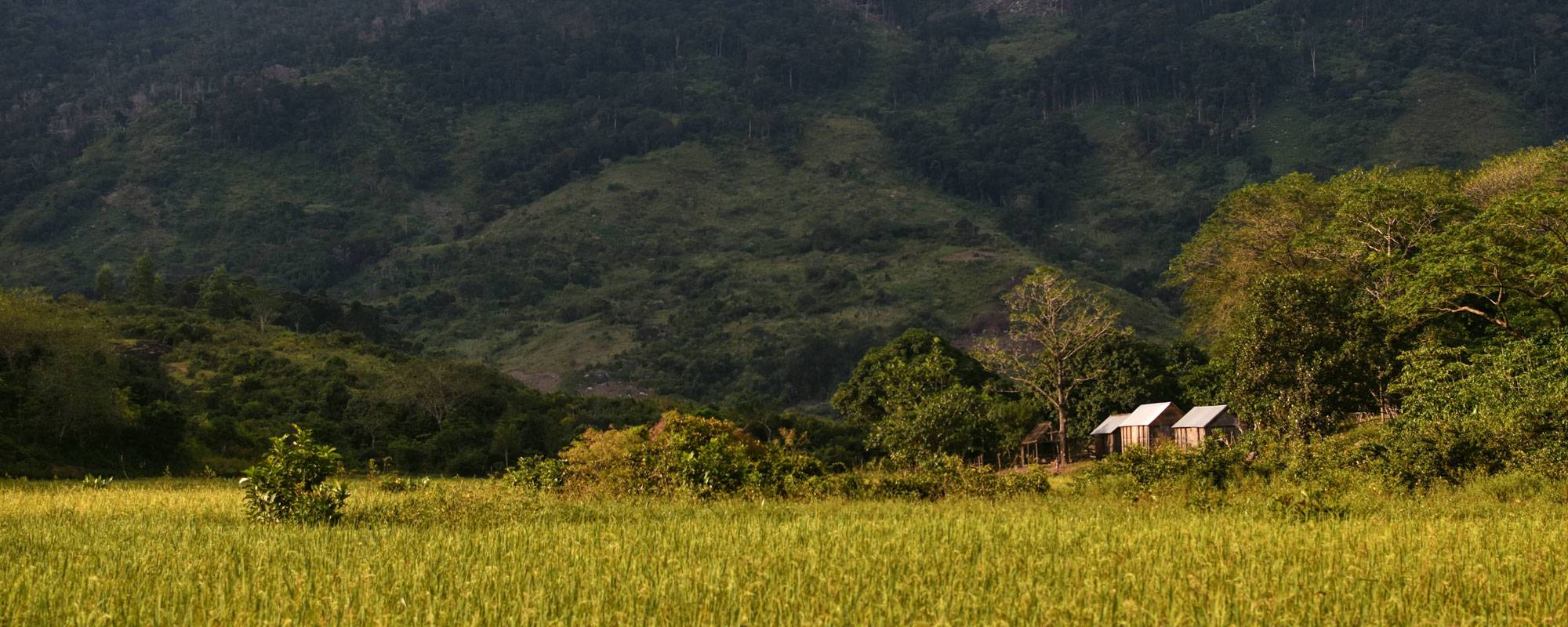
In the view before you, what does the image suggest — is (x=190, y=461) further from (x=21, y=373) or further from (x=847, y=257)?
(x=847, y=257)

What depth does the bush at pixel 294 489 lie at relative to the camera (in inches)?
642

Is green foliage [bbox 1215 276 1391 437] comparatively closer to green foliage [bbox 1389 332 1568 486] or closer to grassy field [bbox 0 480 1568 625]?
green foliage [bbox 1389 332 1568 486]

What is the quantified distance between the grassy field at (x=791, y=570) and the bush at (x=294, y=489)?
0.50 meters

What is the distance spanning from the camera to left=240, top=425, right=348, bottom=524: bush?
1630 cm

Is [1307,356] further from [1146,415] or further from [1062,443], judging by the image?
[1062,443]

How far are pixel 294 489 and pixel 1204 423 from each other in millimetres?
45241

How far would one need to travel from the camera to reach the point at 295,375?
218 feet

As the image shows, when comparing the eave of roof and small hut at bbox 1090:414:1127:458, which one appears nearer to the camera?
the eave of roof

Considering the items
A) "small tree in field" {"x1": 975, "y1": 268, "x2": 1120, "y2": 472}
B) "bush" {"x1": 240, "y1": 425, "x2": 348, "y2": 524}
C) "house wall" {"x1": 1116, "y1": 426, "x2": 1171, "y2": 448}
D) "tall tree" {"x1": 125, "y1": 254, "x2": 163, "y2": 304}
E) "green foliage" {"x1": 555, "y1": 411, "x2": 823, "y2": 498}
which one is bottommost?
"house wall" {"x1": 1116, "y1": 426, "x2": 1171, "y2": 448}

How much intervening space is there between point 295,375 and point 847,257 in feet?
405

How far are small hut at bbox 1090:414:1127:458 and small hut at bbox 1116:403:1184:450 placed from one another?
35.1 inches

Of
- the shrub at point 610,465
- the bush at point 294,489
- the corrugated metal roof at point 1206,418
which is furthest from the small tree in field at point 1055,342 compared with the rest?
the bush at point 294,489

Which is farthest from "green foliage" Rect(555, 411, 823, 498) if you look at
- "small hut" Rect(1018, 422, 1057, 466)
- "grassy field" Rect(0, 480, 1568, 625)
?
"small hut" Rect(1018, 422, 1057, 466)

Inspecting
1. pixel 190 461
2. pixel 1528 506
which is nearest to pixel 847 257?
pixel 190 461
